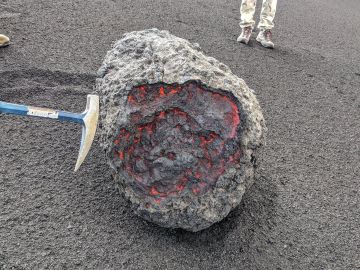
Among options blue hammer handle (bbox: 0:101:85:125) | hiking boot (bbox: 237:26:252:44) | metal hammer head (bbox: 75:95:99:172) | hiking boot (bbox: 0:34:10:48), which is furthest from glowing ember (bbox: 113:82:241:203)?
hiking boot (bbox: 237:26:252:44)

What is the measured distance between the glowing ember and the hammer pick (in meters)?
0.15

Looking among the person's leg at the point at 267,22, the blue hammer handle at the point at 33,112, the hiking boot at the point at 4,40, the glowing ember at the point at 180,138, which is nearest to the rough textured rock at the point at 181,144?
the glowing ember at the point at 180,138

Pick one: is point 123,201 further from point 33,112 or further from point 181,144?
point 33,112

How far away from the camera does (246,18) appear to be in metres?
4.16

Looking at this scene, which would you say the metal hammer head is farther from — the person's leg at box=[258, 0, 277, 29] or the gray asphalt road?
the person's leg at box=[258, 0, 277, 29]

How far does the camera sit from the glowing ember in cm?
182

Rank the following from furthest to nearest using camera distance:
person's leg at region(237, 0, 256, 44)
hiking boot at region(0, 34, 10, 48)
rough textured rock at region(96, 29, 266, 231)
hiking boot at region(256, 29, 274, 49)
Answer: hiking boot at region(256, 29, 274, 49) → person's leg at region(237, 0, 256, 44) → hiking boot at region(0, 34, 10, 48) → rough textured rock at region(96, 29, 266, 231)

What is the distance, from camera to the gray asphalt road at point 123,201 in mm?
1824

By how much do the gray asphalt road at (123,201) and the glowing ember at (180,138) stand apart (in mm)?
253

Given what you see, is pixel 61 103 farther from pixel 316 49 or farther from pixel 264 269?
pixel 316 49

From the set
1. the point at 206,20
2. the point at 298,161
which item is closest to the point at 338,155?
the point at 298,161

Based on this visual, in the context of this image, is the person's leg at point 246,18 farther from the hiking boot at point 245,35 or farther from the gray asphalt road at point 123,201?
the gray asphalt road at point 123,201

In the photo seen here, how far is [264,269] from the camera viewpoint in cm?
183

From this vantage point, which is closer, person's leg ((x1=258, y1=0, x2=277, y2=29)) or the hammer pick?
the hammer pick
